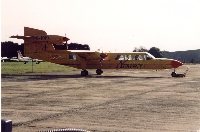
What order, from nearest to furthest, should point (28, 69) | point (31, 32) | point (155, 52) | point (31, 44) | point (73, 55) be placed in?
point (31, 44) → point (31, 32) → point (73, 55) → point (28, 69) → point (155, 52)

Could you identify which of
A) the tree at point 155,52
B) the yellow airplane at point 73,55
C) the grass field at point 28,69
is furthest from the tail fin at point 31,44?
the tree at point 155,52

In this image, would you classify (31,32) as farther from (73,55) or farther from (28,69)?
(28,69)

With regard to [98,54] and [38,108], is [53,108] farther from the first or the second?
[98,54]

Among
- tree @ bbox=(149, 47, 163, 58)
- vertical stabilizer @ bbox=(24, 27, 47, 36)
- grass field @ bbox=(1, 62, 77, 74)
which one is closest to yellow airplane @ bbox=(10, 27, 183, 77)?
vertical stabilizer @ bbox=(24, 27, 47, 36)

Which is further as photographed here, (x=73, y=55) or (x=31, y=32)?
(x=73, y=55)

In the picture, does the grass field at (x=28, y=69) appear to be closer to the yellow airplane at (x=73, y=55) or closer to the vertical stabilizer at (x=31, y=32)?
the yellow airplane at (x=73, y=55)

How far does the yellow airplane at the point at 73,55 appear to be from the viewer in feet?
109

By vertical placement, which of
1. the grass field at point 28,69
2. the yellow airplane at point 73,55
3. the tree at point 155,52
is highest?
the tree at point 155,52

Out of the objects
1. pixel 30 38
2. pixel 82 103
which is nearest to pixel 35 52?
pixel 30 38

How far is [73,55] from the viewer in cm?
3494

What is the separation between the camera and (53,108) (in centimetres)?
1188

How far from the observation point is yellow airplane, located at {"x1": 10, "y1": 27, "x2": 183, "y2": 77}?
33312 millimetres

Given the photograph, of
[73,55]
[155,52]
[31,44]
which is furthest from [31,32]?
[155,52]

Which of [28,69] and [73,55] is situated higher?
[73,55]
